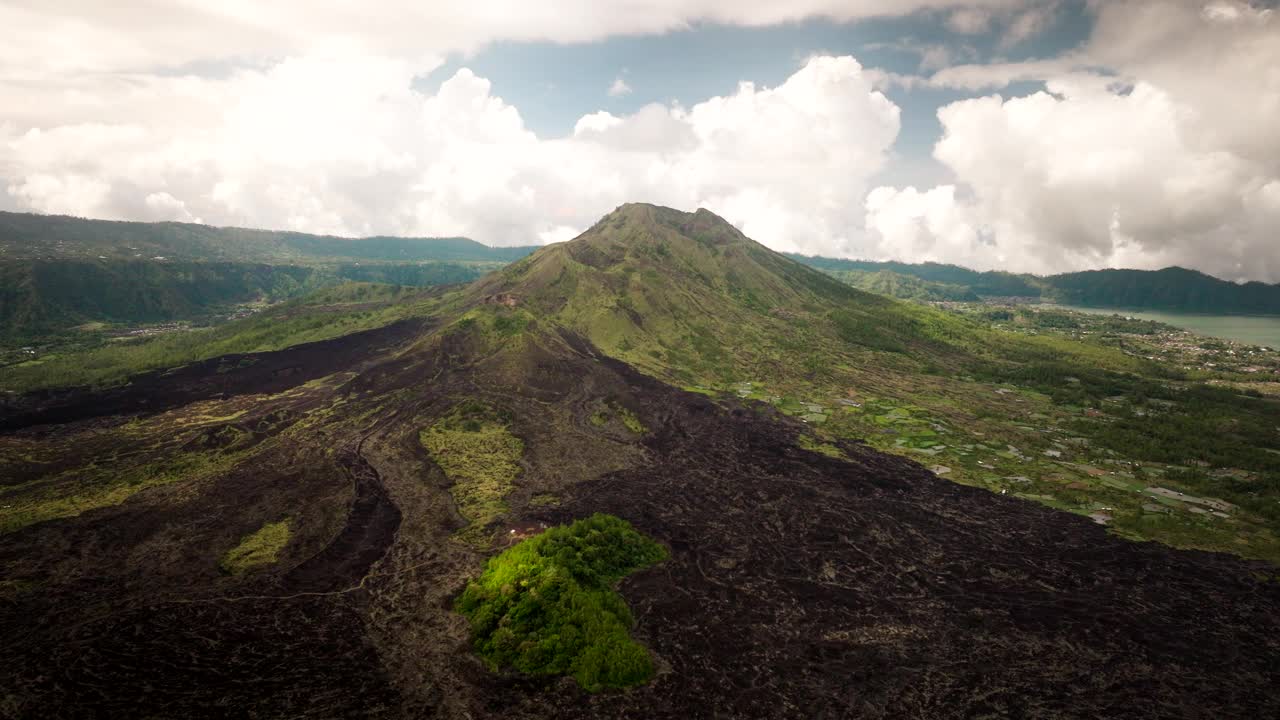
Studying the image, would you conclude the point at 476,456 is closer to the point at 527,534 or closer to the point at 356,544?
the point at 356,544

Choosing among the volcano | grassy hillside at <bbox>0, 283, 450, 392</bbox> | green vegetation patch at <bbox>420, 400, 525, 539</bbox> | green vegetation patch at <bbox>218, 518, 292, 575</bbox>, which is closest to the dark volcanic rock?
the volcano

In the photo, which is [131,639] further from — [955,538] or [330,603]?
[955,538]

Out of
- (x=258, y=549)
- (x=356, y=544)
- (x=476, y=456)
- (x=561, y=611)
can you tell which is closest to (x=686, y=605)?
(x=561, y=611)

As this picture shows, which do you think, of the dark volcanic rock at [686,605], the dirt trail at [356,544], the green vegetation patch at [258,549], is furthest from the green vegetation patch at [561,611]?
the green vegetation patch at [258,549]

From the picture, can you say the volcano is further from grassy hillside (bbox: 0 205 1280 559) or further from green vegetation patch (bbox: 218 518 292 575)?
grassy hillside (bbox: 0 205 1280 559)

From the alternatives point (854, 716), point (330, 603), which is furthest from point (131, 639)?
point (854, 716)

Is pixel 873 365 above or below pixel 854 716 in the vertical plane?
above
